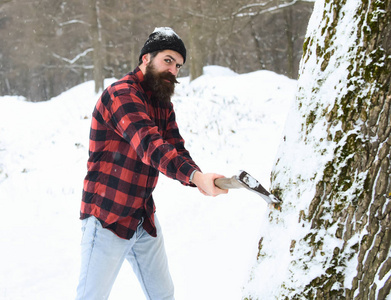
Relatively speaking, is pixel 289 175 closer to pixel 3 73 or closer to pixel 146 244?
pixel 146 244

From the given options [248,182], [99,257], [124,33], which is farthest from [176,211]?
[124,33]

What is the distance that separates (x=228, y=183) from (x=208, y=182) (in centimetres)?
12

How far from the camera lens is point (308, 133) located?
1.61 m

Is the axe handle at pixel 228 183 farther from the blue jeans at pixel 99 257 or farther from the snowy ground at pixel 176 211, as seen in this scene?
the blue jeans at pixel 99 257

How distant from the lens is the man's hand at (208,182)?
162cm

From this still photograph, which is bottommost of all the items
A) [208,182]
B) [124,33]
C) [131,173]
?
[131,173]

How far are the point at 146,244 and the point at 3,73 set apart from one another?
30858mm

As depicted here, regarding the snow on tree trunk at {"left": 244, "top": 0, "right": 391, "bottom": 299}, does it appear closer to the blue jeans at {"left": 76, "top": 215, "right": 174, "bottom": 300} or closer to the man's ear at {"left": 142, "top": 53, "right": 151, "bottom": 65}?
the blue jeans at {"left": 76, "top": 215, "right": 174, "bottom": 300}

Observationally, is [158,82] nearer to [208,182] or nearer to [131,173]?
[131,173]

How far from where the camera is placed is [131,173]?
83.6 inches

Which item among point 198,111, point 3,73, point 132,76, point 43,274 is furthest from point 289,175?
point 3,73

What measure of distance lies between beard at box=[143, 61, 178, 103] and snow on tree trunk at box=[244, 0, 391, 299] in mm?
892

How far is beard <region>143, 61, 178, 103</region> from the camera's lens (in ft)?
7.34

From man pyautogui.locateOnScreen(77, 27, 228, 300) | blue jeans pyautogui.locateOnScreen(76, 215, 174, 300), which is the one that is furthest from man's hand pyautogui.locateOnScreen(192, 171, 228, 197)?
blue jeans pyautogui.locateOnScreen(76, 215, 174, 300)
